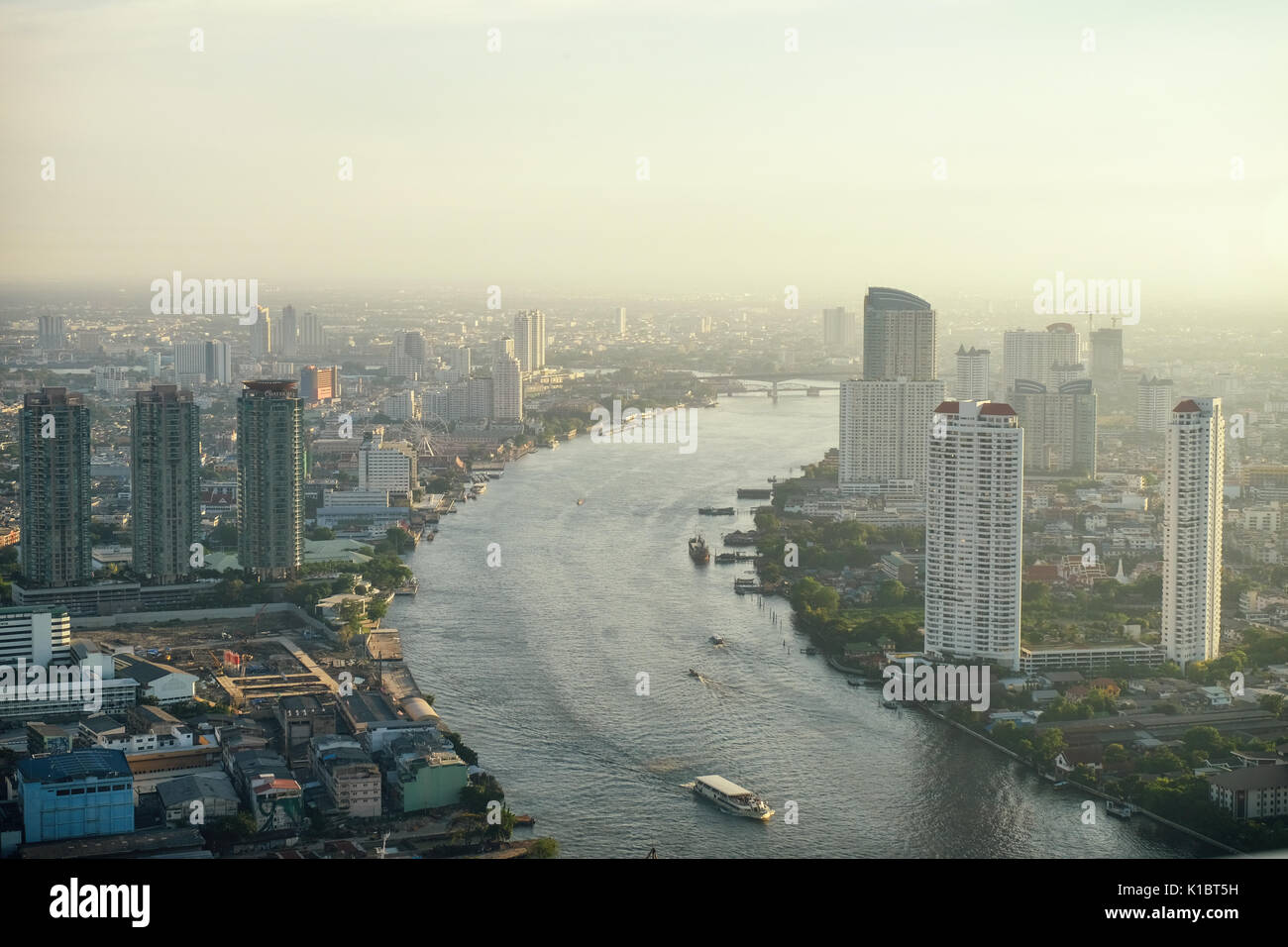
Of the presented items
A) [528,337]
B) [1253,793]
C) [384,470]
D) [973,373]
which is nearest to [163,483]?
[384,470]

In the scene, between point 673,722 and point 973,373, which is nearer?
point 673,722

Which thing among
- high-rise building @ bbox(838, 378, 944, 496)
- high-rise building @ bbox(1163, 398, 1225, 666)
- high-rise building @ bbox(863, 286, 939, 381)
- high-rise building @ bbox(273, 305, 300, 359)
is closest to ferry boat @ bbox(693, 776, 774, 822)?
high-rise building @ bbox(1163, 398, 1225, 666)

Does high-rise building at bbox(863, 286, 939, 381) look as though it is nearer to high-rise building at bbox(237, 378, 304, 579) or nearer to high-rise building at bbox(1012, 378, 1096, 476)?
high-rise building at bbox(1012, 378, 1096, 476)

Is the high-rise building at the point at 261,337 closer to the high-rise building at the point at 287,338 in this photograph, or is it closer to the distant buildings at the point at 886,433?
the high-rise building at the point at 287,338

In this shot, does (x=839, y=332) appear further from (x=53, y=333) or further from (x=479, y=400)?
(x=53, y=333)

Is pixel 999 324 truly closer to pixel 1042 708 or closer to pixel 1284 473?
pixel 1284 473
